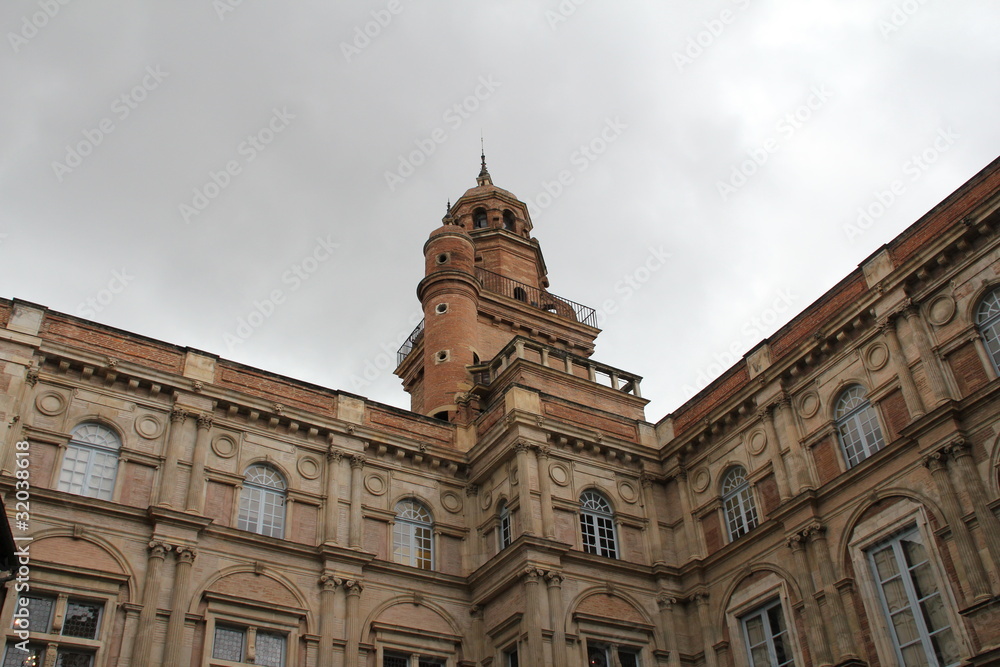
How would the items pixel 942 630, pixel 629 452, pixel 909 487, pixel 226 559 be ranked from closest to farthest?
1. pixel 942 630
2. pixel 909 487
3. pixel 226 559
4. pixel 629 452

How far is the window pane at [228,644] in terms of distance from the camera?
22344 millimetres

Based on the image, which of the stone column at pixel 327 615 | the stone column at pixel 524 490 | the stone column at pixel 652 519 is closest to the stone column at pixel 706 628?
the stone column at pixel 652 519

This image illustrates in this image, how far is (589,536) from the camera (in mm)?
27078

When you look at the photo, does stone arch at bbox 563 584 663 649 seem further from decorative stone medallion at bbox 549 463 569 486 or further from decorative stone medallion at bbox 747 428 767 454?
decorative stone medallion at bbox 747 428 767 454

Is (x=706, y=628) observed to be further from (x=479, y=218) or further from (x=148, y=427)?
(x=479, y=218)

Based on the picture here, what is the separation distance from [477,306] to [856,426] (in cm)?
1903

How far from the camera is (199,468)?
80.3 ft

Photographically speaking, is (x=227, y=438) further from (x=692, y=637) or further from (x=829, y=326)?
(x=829, y=326)

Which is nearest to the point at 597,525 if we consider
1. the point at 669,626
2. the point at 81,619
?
the point at 669,626

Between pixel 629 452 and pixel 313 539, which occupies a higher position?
pixel 629 452

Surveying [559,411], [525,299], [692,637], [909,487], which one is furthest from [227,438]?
[525,299]

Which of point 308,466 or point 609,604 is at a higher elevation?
point 308,466

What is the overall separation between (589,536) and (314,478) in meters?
7.93

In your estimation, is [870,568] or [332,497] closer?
[870,568]
